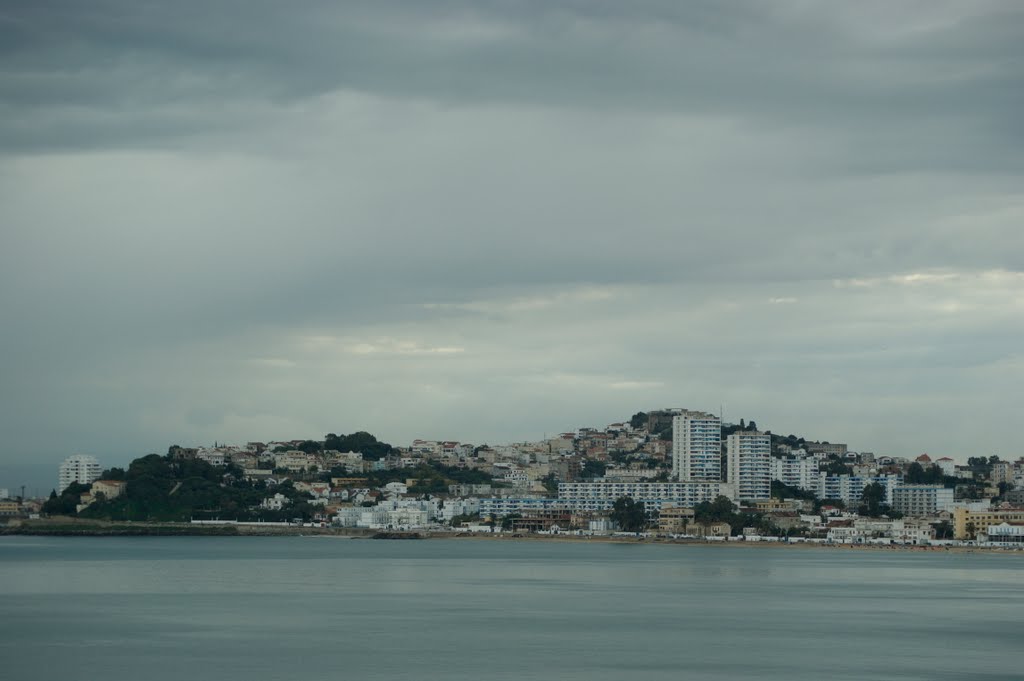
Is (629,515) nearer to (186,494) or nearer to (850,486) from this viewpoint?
(850,486)

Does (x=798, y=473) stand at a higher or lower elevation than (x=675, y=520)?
higher

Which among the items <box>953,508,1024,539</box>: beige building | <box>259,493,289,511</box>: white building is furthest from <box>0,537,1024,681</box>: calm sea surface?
<box>259,493,289,511</box>: white building

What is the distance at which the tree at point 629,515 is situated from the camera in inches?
5246

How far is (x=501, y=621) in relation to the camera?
152 feet

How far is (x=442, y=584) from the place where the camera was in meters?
65.0

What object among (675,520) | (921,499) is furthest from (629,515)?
(921,499)

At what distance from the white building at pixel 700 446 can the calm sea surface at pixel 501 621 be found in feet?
228

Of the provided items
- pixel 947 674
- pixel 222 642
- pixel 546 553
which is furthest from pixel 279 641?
pixel 546 553

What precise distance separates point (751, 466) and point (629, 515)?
16.9 m

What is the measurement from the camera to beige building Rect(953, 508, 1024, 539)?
117125 millimetres

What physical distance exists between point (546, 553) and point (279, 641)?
66441 mm

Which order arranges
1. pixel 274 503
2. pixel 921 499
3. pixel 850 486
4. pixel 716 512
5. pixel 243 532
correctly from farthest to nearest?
pixel 274 503, pixel 850 486, pixel 921 499, pixel 243 532, pixel 716 512

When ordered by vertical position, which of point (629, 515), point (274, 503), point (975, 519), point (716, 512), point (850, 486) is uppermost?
point (850, 486)

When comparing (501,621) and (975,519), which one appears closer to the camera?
(501,621)
